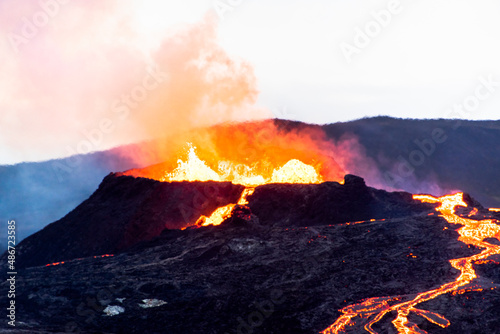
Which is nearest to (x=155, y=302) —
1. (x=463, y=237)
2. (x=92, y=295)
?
(x=92, y=295)

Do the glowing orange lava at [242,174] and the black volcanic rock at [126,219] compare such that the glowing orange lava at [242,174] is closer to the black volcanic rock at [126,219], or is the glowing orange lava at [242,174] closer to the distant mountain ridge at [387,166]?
the black volcanic rock at [126,219]

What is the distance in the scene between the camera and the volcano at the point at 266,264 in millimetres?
21766

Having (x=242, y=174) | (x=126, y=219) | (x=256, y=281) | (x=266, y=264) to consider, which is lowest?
(x=256, y=281)

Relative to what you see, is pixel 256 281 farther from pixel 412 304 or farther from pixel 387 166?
pixel 387 166

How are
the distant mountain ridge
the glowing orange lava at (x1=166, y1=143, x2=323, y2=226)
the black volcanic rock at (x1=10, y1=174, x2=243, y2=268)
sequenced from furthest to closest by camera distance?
the distant mountain ridge
the glowing orange lava at (x1=166, y1=143, x2=323, y2=226)
the black volcanic rock at (x1=10, y1=174, x2=243, y2=268)

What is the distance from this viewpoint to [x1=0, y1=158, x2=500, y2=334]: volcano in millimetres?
21766

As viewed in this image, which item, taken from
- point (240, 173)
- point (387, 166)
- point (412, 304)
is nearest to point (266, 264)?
point (412, 304)

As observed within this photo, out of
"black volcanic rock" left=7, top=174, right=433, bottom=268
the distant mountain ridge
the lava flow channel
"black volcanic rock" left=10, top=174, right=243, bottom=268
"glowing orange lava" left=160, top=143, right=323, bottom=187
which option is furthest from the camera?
the distant mountain ridge

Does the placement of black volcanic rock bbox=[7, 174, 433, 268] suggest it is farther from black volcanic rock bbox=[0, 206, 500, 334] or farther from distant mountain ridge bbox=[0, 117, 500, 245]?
distant mountain ridge bbox=[0, 117, 500, 245]

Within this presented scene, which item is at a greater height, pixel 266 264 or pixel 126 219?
pixel 126 219

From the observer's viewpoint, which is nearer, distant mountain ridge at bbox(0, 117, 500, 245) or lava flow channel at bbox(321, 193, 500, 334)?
lava flow channel at bbox(321, 193, 500, 334)

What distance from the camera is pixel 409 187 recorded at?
238 feet

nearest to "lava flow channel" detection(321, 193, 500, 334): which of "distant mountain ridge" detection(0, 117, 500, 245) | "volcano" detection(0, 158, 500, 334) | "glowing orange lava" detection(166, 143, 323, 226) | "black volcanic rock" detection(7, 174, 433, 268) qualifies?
"volcano" detection(0, 158, 500, 334)

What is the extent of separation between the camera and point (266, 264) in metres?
27.8
